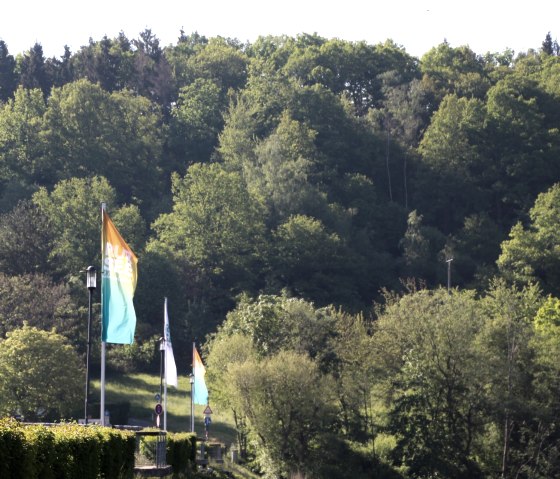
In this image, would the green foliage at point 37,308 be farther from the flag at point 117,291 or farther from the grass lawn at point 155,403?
the flag at point 117,291

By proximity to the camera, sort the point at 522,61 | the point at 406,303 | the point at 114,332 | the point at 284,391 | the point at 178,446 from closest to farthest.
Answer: the point at 114,332 < the point at 178,446 < the point at 284,391 < the point at 406,303 < the point at 522,61

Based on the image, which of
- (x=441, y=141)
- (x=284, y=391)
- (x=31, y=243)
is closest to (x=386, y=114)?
(x=441, y=141)

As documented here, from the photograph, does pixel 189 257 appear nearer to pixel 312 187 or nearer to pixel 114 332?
pixel 312 187

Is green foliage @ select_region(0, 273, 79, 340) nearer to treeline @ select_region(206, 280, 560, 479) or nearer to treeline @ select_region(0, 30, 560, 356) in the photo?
treeline @ select_region(0, 30, 560, 356)

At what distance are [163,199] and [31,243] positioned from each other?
836 inches

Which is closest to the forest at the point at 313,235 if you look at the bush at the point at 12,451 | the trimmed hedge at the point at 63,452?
the trimmed hedge at the point at 63,452

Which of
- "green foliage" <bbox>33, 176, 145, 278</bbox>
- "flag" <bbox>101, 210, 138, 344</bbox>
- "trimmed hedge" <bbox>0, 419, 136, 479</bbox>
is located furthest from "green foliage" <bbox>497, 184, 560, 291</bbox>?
"trimmed hedge" <bbox>0, 419, 136, 479</bbox>

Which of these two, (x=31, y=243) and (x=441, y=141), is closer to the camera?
(x=31, y=243)

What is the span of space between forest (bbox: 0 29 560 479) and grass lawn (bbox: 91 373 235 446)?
195cm

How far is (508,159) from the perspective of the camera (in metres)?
119

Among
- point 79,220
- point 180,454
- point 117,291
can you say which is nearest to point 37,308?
point 79,220

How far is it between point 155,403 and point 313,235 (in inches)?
1296

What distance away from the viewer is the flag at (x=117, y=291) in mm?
29328

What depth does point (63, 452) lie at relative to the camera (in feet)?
64.8
